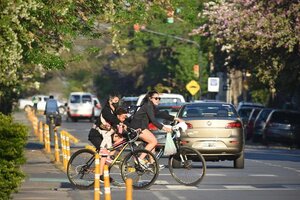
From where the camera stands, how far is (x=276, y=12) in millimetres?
45844

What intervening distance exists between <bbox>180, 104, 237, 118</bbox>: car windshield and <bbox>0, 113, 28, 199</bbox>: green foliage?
11178 millimetres

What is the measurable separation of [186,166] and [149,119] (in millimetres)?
1183

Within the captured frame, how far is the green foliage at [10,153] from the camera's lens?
16.6 meters

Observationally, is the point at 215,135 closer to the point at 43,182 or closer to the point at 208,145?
the point at 208,145

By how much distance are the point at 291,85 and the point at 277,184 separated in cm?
2590

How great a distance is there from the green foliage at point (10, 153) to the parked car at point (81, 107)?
2447 inches

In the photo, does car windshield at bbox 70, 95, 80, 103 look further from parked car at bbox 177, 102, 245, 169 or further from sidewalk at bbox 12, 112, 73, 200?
parked car at bbox 177, 102, 245, 169

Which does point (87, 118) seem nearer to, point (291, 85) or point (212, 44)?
point (212, 44)

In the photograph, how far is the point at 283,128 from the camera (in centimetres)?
4678

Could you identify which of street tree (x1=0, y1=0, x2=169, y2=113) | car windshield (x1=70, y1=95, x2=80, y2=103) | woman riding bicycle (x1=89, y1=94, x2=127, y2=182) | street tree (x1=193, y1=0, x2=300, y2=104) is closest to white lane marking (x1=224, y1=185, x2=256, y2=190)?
woman riding bicycle (x1=89, y1=94, x2=127, y2=182)

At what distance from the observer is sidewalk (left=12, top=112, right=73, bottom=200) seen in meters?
19.8

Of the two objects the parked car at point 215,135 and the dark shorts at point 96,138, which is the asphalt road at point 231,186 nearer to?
the parked car at point 215,135

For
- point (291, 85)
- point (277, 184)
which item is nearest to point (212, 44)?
point (291, 85)

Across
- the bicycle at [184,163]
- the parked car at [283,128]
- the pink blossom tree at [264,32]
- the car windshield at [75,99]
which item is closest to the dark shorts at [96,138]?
the bicycle at [184,163]
